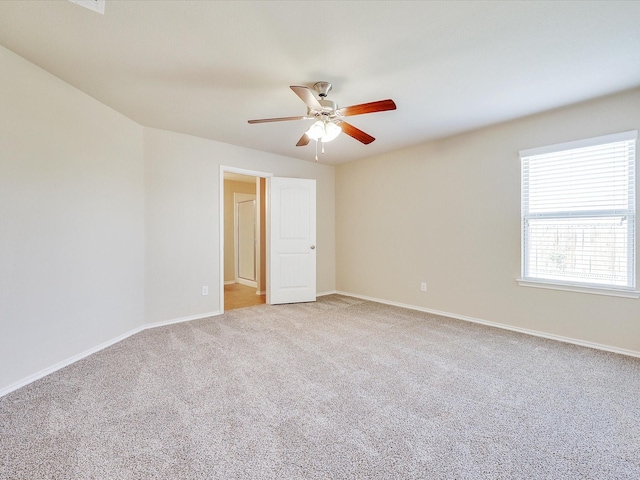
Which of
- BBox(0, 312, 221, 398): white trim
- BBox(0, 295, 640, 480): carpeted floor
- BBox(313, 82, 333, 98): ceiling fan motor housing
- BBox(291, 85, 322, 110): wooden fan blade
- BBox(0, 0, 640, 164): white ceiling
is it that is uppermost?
BBox(0, 0, 640, 164): white ceiling

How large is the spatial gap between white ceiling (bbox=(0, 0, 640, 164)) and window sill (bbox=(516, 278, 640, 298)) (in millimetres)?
1848

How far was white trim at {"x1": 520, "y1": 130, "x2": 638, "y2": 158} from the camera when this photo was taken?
2.71 m

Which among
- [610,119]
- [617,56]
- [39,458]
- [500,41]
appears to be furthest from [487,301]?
[39,458]

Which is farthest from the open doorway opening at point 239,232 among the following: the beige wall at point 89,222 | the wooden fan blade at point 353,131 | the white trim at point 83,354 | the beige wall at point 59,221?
the wooden fan blade at point 353,131

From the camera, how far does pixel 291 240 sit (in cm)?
486

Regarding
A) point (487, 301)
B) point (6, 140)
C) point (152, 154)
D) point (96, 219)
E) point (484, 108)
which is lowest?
point (487, 301)

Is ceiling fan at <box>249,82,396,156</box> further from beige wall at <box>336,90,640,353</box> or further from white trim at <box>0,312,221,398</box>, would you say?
white trim at <box>0,312,221,398</box>

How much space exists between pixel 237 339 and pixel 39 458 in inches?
69.7

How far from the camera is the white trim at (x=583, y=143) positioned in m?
2.71

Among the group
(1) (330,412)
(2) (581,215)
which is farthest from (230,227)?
(2) (581,215)

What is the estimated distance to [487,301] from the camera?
3.66 metres

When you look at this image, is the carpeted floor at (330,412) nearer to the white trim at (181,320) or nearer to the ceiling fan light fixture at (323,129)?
the white trim at (181,320)

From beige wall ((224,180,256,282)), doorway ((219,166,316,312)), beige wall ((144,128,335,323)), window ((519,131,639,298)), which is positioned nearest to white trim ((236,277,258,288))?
beige wall ((224,180,256,282))

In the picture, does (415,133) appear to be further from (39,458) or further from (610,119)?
(39,458)
